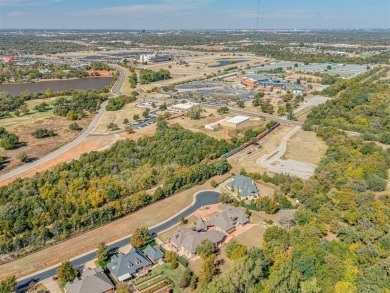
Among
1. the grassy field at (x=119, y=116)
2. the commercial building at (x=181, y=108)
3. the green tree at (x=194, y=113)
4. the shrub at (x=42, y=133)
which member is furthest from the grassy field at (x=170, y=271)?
the commercial building at (x=181, y=108)

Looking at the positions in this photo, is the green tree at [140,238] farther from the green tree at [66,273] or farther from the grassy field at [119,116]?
the grassy field at [119,116]

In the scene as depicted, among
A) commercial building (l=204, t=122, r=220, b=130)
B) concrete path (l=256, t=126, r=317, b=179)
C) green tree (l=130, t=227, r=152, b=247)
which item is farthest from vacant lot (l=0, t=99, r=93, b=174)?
concrete path (l=256, t=126, r=317, b=179)

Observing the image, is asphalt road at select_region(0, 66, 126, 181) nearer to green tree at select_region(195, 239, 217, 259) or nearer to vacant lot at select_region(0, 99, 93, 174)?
vacant lot at select_region(0, 99, 93, 174)

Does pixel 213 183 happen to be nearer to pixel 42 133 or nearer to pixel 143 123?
pixel 143 123

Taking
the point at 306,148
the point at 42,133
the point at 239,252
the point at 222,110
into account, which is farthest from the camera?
the point at 222,110

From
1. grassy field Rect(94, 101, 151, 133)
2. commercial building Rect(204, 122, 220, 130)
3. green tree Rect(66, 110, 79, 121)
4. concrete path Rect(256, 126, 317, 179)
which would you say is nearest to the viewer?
concrete path Rect(256, 126, 317, 179)

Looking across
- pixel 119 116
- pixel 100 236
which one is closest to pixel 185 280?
pixel 100 236
